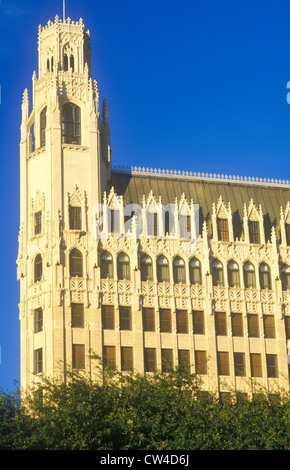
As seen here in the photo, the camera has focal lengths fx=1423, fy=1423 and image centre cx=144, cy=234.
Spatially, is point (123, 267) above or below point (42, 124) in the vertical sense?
below

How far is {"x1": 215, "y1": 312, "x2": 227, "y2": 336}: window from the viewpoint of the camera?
13638 centimetres

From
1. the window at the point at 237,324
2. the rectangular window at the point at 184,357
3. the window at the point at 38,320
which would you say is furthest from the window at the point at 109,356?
the window at the point at 237,324

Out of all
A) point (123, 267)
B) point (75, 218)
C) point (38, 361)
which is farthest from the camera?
point (75, 218)

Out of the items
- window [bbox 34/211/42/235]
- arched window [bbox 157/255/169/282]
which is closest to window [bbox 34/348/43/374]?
window [bbox 34/211/42/235]

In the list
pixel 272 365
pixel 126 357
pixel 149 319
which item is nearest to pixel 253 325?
pixel 272 365

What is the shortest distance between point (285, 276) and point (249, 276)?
386 centimetres

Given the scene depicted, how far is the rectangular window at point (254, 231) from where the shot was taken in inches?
5561

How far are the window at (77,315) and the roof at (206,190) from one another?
1322 cm

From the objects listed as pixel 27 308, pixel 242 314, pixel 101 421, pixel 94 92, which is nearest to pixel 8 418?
pixel 101 421

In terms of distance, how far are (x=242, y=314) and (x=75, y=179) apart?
20793mm

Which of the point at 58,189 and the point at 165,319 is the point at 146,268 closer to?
the point at 165,319

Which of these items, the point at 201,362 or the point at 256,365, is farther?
the point at 256,365

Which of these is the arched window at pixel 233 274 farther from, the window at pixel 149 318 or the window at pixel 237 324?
the window at pixel 149 318

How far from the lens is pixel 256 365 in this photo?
13612 centimetres
